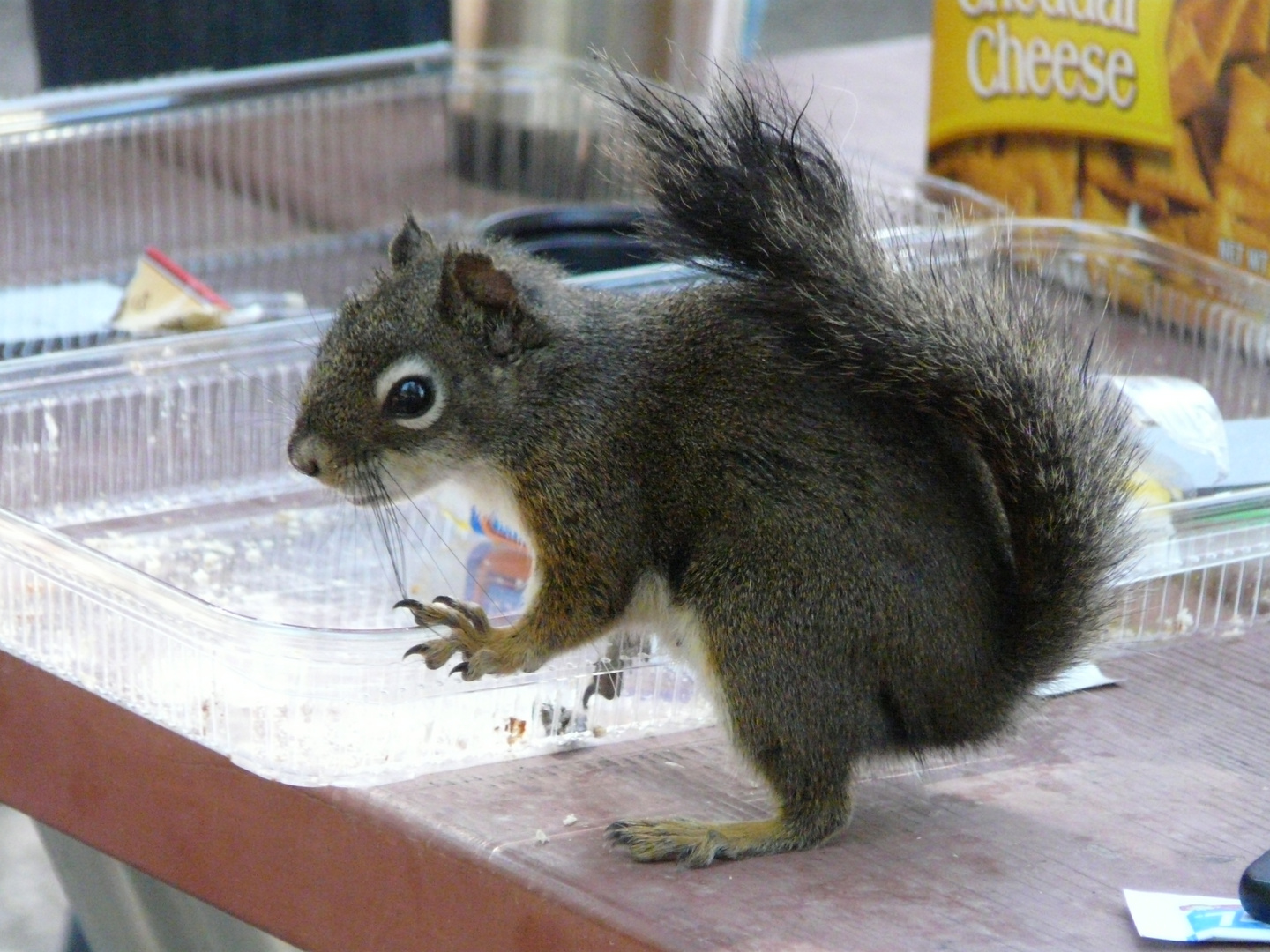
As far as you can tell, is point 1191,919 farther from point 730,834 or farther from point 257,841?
point 257,841

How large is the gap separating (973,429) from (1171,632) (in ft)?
1.16

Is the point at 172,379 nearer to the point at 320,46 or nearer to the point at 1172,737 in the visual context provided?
the point at 1172,737

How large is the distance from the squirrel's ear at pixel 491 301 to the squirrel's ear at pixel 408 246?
7 centimetres

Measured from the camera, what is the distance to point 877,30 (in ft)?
16.8

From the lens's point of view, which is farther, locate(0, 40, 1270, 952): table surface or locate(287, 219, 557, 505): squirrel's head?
locate(287, 219, 557, 505): squirrel's head

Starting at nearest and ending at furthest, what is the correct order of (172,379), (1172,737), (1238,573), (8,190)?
(1172,737), (1238,573), (172,379), (8,190)

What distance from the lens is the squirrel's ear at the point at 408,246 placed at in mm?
1132

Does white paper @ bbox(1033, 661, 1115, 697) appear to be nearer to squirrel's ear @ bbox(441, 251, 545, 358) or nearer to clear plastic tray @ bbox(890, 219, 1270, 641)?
clear plastic tray @ bbox(890, 219, 1270, 641)

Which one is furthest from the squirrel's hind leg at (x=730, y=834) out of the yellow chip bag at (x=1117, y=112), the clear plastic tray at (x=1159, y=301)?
the yellow chip bag at (x=1117, y=112)

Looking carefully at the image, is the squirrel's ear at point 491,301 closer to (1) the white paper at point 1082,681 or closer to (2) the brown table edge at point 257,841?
(2) the brown table edge at point 257,841

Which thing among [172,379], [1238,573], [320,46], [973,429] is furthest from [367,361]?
[320,46]

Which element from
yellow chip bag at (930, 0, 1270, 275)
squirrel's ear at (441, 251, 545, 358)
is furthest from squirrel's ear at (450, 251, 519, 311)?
yellow chip bag at (930, 0, 1270, 275)

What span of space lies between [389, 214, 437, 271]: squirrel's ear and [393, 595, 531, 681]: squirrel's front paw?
24 centimetres

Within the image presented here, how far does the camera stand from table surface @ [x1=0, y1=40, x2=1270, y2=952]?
0.94 metres
